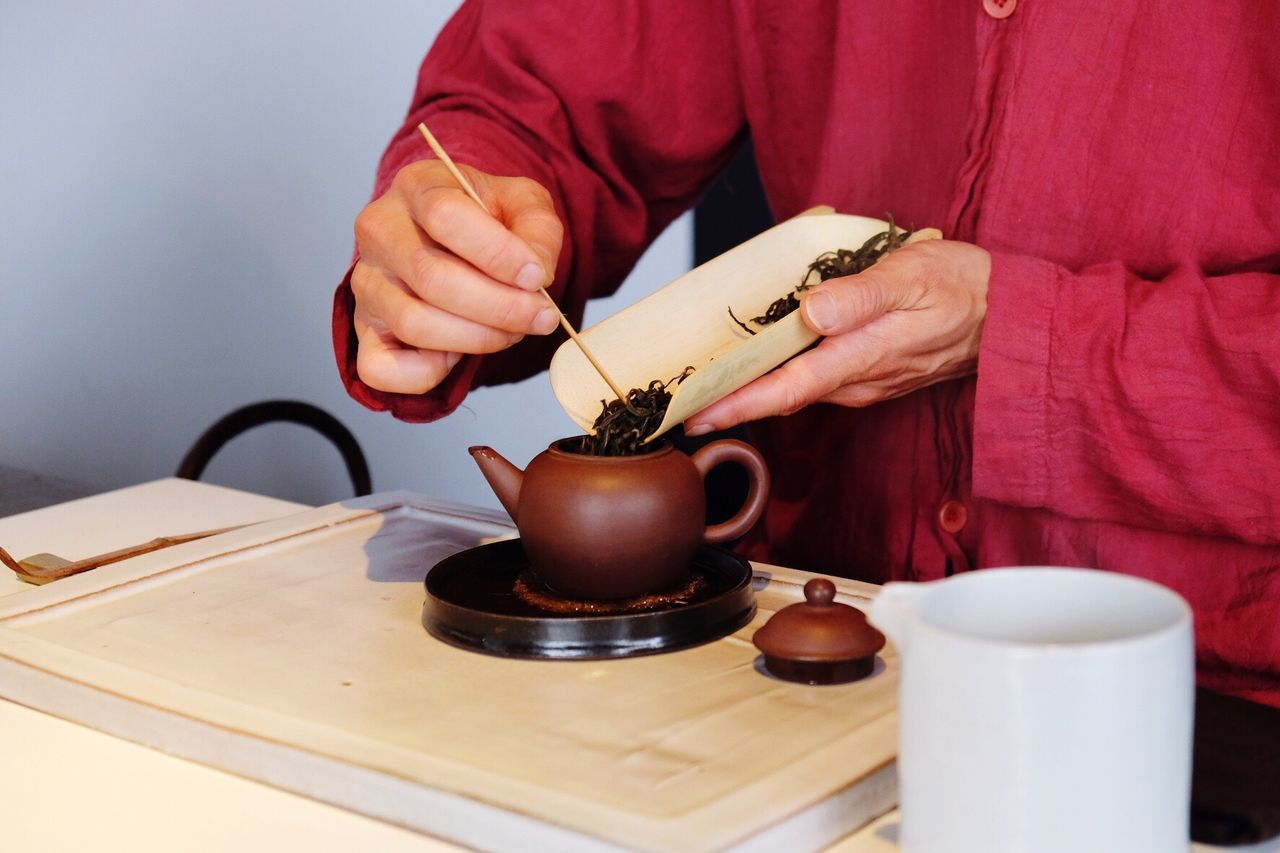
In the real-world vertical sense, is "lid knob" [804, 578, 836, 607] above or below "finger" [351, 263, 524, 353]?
below

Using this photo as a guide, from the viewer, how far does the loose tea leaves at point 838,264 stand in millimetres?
1299

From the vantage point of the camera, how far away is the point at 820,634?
37.4 inches

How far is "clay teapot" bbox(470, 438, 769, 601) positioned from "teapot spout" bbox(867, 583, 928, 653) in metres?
0.39

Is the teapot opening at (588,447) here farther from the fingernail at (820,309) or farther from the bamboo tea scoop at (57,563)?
the bamboo tea scoop at (57,563)

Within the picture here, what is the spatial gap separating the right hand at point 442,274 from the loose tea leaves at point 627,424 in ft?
0.30

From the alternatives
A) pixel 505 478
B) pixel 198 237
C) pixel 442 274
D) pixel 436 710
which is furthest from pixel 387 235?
pixel 198 237

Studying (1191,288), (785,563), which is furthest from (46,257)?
(1191,288)

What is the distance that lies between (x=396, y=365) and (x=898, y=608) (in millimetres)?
689

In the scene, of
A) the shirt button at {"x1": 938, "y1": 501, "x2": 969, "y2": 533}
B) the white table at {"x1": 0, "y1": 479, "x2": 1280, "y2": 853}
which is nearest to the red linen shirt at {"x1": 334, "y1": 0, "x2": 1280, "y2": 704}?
the shirt button at {"x1": 938, "y1": 501, "x2": 969, "y2": 533}

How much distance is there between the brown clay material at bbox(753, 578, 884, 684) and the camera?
37.1 inches

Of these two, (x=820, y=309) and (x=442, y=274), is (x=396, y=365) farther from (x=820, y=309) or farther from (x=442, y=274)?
(x=820, y=309)

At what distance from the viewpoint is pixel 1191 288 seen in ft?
3.68

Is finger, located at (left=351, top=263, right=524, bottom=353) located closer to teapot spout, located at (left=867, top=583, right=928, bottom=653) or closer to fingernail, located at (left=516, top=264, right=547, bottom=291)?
fingernail, located at (left=516, top=264, right=547, bottom=291)

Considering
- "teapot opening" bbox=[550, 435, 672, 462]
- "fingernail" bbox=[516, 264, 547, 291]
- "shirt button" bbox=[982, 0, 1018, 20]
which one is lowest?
"teapot opening" bbox=[550, 435, 672, 462]
